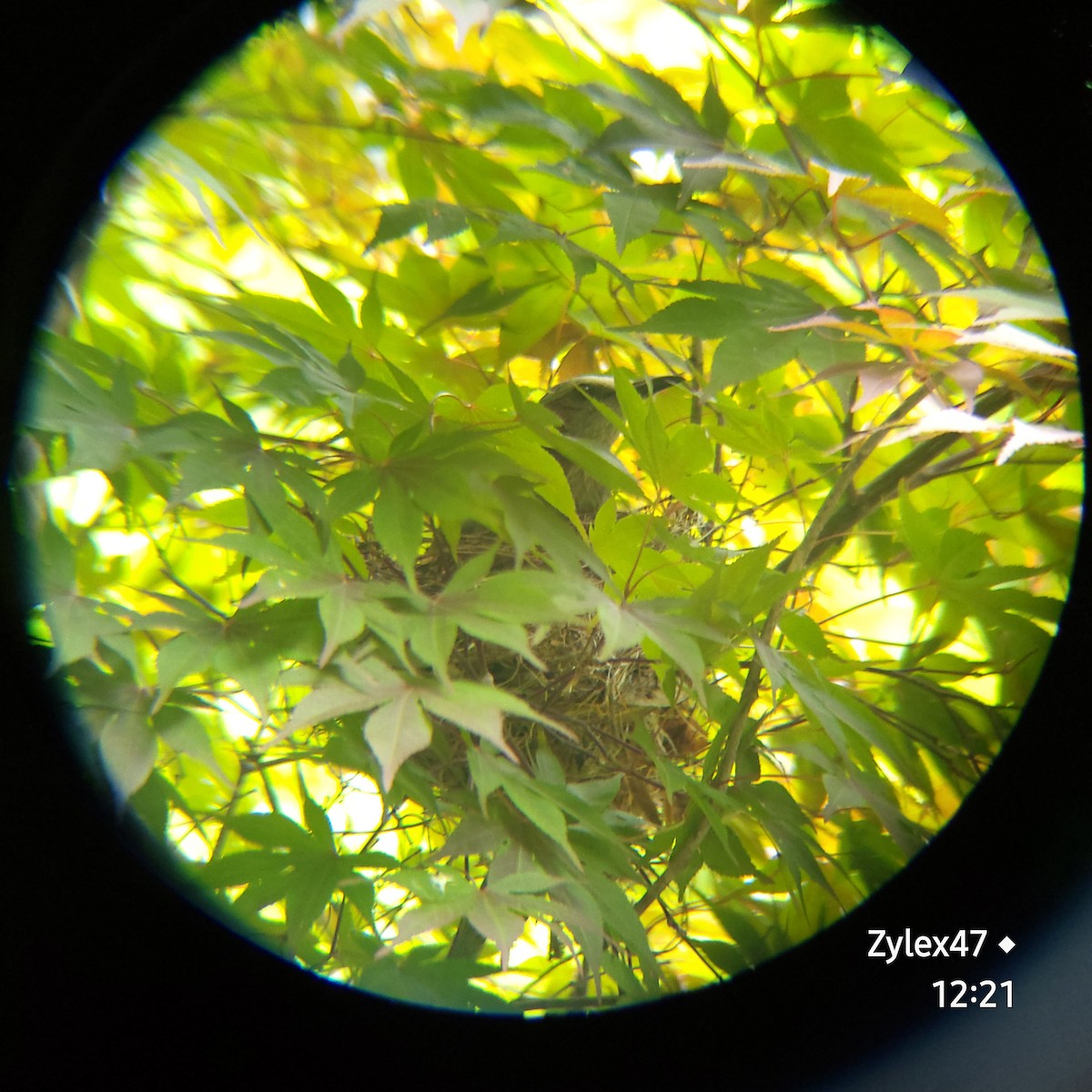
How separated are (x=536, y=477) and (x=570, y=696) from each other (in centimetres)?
21

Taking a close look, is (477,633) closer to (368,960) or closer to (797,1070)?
(368,960)

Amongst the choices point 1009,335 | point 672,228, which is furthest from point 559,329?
point 1009,335

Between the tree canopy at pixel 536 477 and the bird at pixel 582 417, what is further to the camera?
the bird at pixel 582 417

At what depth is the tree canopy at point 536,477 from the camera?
427 millimetres

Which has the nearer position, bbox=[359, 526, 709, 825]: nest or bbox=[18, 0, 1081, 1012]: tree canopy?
bbox=[18, 0, 1081, 1012]: tree canopy

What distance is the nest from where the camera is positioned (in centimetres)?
57

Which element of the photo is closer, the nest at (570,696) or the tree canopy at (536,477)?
the tree canopy at (536,477)

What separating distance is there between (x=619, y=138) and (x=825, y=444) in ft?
0.94

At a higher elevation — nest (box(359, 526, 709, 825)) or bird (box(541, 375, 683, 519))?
bird (box(541, 375, 683, 519))

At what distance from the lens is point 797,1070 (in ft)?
1.79

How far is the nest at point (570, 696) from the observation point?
574 mm

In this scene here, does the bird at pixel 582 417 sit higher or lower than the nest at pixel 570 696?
higher

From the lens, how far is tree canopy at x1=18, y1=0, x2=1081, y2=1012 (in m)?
0.43

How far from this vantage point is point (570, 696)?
62cm
